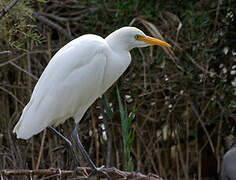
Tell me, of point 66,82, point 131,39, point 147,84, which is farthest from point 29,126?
point 147,84

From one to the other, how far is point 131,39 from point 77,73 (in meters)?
0.26

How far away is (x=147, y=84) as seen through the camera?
282 centimetres

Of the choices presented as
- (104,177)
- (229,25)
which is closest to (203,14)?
(229,25)

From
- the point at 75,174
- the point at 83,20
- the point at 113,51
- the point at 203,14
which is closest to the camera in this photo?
the point at 75,174

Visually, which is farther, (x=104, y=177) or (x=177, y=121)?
(x=177, y=121)

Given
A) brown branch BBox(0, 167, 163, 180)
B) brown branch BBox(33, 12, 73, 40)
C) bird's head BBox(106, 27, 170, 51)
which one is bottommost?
brown branch BBox(0, 167, 163, 180)

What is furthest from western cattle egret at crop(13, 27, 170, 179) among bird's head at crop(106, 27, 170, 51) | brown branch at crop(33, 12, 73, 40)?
brown branch at crop(33, 12, 73, 40)

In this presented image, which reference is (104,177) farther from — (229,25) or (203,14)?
(229,25)

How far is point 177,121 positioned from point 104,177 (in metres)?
1.25

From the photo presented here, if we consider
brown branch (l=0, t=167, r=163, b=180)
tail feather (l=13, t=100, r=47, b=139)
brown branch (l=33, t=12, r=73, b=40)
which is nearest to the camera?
brown branch (l=0, t=167, r=163, b=180)

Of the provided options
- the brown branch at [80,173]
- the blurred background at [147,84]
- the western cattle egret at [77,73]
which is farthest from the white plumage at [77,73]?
the blurred background at [147,84]

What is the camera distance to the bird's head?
1.93 m

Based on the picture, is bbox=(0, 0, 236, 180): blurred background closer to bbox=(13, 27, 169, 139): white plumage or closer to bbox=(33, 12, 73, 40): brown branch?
bbox=(33, 12, 73, 40): brown branch

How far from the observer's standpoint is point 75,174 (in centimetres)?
184
